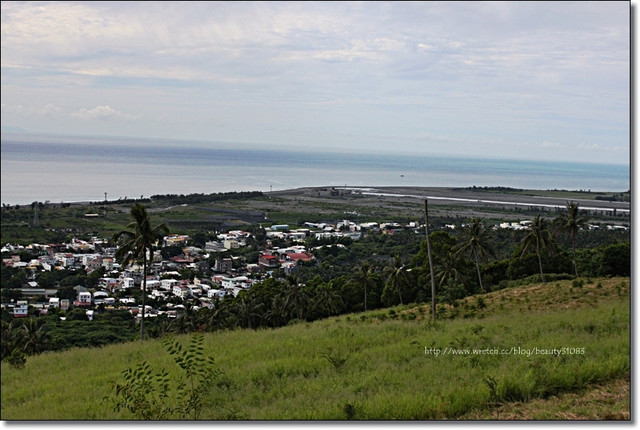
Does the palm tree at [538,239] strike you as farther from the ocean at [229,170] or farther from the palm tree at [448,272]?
the ocean at [229,170]

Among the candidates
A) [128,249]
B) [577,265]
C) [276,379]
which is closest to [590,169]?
[276,379]

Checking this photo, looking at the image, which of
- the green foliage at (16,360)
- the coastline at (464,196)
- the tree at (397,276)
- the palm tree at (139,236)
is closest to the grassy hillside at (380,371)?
the green foliage at (16,360)

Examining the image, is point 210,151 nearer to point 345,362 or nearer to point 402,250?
point 345,362

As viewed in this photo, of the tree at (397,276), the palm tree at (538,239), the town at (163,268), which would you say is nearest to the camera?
the town at (163,268)

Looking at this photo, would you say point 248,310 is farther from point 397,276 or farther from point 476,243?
point 476,243

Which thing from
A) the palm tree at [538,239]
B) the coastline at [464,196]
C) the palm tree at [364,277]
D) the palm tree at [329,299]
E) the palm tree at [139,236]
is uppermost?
the coastline at [464,196]

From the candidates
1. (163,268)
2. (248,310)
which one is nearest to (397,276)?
(248,310)
